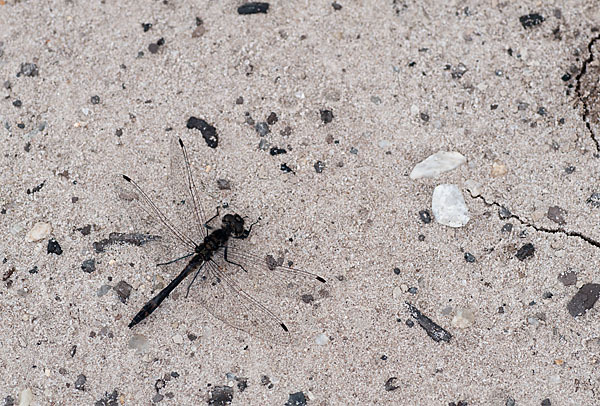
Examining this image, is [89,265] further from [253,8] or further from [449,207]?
[449,207]

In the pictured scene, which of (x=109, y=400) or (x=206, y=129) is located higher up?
(x=206, y=129)

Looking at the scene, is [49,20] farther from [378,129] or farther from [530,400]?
[530,400]

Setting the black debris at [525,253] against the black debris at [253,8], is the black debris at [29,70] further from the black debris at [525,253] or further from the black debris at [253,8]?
the black debris at [525,253]

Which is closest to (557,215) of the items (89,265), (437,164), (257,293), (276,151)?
(437,164)

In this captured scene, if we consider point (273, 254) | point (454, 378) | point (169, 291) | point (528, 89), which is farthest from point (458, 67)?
point (169, 291)

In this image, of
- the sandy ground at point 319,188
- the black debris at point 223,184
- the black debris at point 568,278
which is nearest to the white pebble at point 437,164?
the sandy ground at point 319,188

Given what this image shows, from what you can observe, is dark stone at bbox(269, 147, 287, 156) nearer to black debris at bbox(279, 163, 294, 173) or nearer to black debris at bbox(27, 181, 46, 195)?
black debris at bbox(279, 163, 294, 173)
